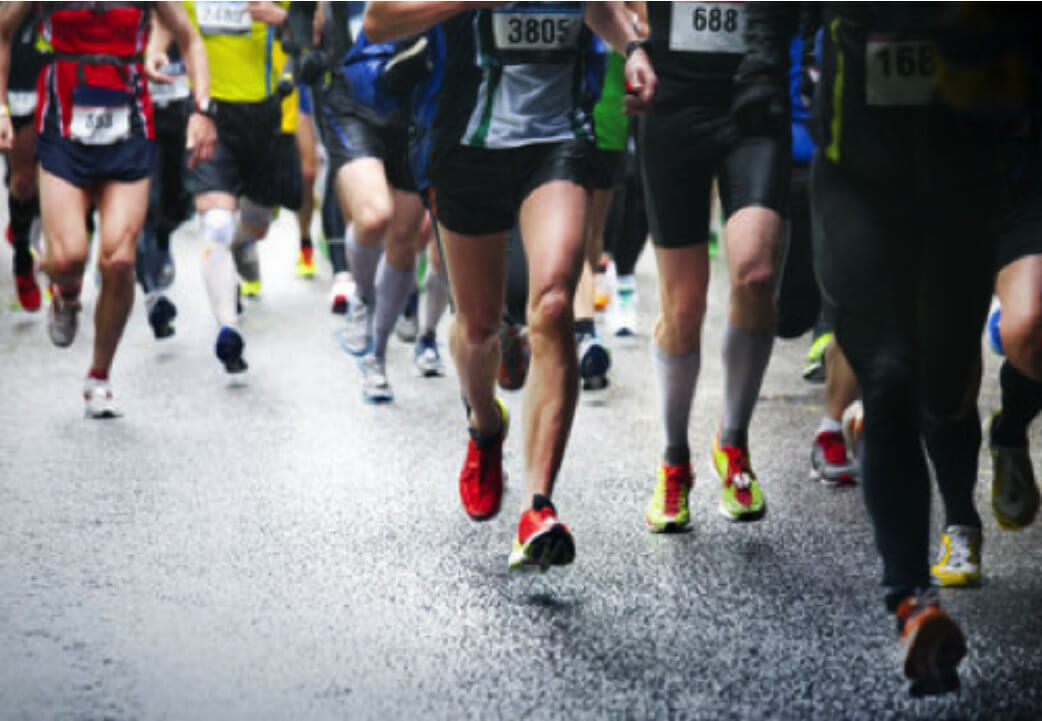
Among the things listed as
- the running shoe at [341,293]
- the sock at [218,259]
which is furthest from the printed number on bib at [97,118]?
the running shoe at [341,293]

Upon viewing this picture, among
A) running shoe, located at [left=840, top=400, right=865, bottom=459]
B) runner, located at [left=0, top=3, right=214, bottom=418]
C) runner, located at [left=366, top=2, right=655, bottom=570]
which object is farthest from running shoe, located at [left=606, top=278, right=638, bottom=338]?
runner, located at [left=366, top=2, right=655, bottom=570]

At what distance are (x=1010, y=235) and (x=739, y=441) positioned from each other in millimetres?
1169

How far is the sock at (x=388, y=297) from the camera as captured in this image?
8992mm

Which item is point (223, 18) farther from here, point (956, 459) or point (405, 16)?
point (956, 459)

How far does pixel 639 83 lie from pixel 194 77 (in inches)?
148

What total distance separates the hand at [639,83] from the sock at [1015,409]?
52.9 inches

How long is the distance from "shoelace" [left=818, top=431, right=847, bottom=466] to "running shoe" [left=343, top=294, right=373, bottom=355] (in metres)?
3.12

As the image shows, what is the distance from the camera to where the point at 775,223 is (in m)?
5.84

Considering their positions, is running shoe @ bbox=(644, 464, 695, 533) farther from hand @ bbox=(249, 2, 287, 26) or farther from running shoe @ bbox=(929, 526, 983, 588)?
hand @ bbox=(249, 2, 287, 26)

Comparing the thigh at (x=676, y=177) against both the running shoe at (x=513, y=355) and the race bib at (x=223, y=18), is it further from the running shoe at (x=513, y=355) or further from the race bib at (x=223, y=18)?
the race bib at (x=223, y=18)

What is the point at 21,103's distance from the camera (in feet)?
36.2

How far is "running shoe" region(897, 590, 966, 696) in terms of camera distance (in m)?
3.96

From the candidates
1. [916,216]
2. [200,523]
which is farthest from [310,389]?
[916,216]

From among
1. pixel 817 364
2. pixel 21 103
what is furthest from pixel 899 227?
pixel 21 103
